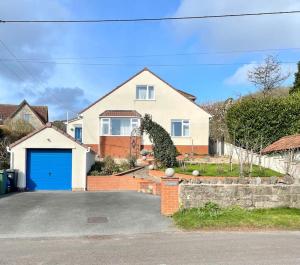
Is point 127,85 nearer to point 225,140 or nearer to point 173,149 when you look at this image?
point 225,140

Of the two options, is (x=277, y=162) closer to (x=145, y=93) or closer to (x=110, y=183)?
(x=110, y=183)

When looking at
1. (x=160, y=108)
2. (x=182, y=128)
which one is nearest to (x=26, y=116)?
(x=160, y=108)

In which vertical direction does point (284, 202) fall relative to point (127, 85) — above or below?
below

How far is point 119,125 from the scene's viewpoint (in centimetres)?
3581

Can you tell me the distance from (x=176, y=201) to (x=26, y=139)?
1217cm

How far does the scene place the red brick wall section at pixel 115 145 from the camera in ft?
116

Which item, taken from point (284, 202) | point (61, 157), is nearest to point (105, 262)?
point (284, 202)

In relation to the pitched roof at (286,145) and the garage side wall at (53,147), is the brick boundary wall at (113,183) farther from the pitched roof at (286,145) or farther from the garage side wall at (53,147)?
the pitched roof at (286,145)

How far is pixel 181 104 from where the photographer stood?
36969mm

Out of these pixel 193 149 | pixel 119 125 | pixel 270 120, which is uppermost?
pixel 270 120

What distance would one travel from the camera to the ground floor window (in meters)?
35.7

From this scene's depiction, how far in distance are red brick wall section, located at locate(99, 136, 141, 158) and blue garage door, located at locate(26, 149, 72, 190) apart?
1030 cm

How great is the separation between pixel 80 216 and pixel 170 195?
9.85 feet

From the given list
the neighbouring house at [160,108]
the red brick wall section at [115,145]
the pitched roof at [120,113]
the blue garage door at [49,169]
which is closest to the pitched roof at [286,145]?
the neighbouring house at [160,108]
